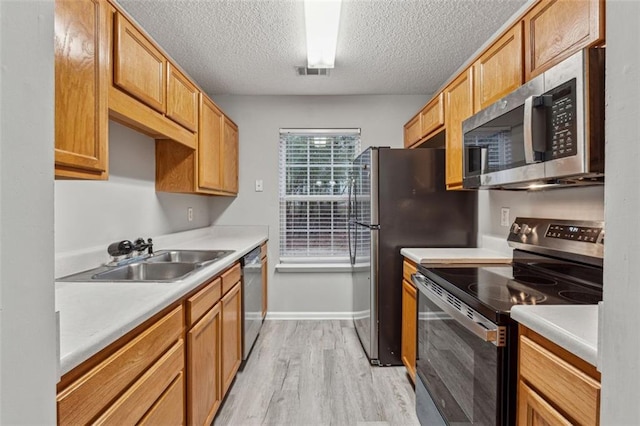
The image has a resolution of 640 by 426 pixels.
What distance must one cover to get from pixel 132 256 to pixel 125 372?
3.69 ft

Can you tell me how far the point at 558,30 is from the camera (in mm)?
1254

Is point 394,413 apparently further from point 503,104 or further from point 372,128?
point 372,128

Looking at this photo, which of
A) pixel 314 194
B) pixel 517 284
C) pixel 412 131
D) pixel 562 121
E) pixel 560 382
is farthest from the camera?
pixel 314 194

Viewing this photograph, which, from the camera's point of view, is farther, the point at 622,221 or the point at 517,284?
the point at 517,284

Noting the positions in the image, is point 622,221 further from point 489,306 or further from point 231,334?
point 231,334

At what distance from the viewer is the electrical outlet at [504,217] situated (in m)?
2.09

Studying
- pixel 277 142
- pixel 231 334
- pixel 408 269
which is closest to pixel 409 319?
pixel 408 269

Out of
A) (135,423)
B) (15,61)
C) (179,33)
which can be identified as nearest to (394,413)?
(135,423)

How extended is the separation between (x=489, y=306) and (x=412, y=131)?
7.62 feet

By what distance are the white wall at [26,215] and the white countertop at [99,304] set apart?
328 millimetres

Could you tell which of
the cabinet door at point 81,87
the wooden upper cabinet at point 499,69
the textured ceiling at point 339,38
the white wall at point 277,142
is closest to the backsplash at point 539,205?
the wooden upper cabinet at point 499,69

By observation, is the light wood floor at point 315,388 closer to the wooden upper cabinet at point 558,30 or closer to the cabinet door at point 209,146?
the cabinet door at point 209,146

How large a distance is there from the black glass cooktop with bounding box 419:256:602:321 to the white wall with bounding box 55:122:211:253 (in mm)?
1743

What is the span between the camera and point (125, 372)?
3.01ft
